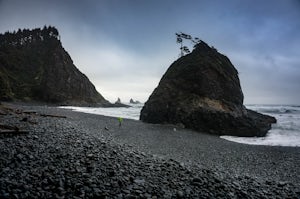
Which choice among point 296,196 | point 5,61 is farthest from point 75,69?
point 296,196

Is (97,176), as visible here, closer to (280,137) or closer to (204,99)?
(280,137)

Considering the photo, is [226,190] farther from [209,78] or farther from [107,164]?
[209,78]

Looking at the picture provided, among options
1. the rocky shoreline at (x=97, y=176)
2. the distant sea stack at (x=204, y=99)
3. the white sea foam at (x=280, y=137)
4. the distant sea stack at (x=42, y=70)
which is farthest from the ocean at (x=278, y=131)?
the distant sea stack at (x=42, y=70)

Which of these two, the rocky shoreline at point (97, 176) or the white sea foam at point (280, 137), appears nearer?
the rocky shoreline at point (97, 176)

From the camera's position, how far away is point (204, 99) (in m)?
25.5

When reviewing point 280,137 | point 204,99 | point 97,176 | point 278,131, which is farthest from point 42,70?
point 97,176

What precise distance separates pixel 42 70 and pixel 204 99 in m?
57.2

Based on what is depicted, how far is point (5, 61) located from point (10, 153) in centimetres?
6645

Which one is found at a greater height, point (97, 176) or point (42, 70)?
point (42, 70)

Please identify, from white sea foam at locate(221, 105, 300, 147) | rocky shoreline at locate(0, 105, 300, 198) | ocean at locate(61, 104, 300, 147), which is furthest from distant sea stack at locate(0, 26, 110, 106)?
rocky shoreline at locate(0, 105, 300, 198)

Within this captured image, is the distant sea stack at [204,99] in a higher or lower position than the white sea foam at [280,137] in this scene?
higher

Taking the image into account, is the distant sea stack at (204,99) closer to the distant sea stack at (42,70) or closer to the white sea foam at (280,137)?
the white sea foam at (280,137)

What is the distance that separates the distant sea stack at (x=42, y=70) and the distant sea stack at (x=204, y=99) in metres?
36.7

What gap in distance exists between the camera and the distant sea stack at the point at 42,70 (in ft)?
182
